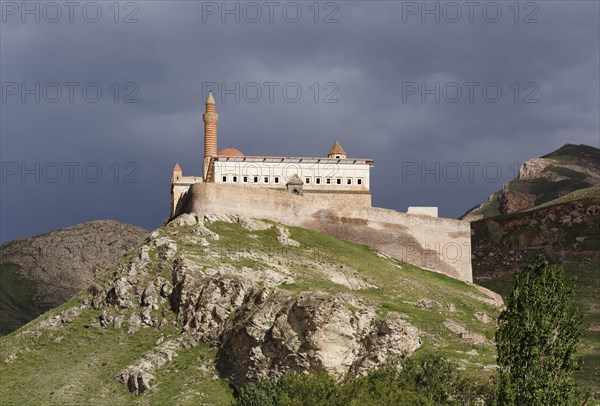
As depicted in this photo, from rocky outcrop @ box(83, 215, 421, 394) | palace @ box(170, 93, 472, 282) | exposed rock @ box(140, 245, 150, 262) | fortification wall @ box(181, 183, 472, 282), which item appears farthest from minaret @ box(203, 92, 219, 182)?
exposed rock @ box(140, 245, 150, 262)

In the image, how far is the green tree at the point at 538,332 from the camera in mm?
61875

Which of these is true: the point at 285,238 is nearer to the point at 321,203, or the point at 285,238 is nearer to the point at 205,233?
the point at 205,233

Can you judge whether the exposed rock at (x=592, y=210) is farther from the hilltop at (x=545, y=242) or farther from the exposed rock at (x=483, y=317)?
the exposed rock at (x=483, y=317)

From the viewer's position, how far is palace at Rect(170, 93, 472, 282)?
120 m

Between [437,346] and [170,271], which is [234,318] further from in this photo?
[437,346]

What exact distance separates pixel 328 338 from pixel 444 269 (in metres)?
43.8

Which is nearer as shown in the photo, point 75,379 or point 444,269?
point 75,379

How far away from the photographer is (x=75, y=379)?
93750mm

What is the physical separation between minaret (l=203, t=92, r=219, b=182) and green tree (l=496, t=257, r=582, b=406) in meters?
73.8

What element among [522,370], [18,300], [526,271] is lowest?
[18,300]

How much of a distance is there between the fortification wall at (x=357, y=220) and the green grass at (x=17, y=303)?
6138 cm

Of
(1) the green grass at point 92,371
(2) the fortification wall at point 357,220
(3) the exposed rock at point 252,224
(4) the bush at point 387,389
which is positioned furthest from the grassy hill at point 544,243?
(1) the green grass at point 92,371

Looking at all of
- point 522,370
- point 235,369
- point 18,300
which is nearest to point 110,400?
point 235,369

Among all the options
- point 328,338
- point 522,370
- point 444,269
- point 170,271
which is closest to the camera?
point 522,370
